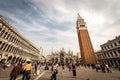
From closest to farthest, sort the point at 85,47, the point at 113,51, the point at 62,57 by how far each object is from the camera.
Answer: the point at 113,51 < the point at 85,47 < the point at 62,57

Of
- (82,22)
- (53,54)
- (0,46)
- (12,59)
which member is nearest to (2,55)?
(0,46)

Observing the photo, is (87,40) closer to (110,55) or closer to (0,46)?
(110,55)

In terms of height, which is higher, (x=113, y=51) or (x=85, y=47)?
(x=85, y=47)

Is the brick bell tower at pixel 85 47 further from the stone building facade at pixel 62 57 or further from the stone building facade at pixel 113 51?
the stone building facade at pixel 62 57

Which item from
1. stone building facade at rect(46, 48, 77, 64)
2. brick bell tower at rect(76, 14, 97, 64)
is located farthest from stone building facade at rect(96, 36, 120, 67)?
stone building facade at rect(46, 48, 77, 64)

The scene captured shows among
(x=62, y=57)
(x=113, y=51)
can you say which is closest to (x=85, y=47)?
(x=113, y=51)

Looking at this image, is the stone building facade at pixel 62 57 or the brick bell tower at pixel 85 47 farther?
the stone building facade at pixel 62 57

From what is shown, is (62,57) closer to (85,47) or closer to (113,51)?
(85,47)

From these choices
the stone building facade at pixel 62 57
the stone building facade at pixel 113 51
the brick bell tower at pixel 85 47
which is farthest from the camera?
the stone building facade at pixel 62 57

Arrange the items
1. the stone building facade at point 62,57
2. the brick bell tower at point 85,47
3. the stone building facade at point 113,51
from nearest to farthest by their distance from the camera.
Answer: the stone building facade at point 113,51 < the brick bell tower at point 85,47 < the stone building facade at point 62,57

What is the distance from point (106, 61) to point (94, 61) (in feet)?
23.2

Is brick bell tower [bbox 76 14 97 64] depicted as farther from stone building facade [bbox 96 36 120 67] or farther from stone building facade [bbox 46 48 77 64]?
stone building facade [bbox 46 48 77 64]

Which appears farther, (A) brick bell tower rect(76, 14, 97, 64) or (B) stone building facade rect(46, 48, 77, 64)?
(B) stone building facade rect(46, 48, 77, 64)

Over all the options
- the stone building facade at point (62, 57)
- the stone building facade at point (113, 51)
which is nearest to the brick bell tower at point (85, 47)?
the stone building facade at point (113, 51)
